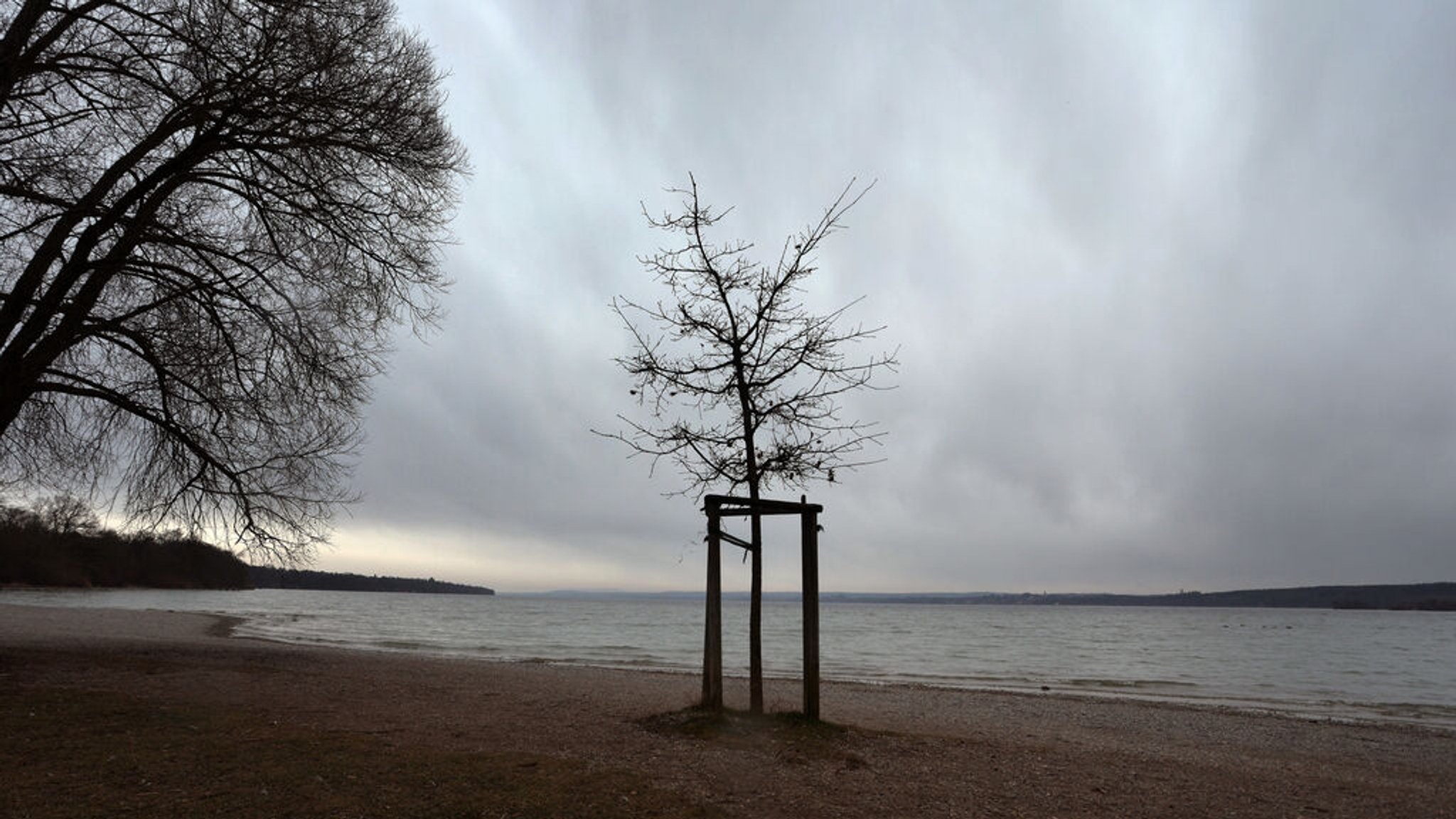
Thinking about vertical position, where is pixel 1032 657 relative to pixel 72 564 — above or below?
below

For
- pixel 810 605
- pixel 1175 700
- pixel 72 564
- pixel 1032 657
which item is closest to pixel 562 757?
pixel 810 605

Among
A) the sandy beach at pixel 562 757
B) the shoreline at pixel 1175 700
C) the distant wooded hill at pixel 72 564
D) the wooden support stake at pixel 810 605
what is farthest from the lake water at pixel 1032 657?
the distant wooded hill at pixel 72 564

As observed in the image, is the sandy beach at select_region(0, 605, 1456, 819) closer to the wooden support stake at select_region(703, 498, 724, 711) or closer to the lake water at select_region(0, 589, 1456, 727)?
the wooden support stake at select_region(703, 498, 724, 711)

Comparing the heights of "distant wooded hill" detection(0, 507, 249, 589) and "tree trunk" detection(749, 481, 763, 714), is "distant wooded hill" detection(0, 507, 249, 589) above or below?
above

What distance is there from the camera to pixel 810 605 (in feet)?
30.8

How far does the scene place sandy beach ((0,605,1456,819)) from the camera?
5.98 metres

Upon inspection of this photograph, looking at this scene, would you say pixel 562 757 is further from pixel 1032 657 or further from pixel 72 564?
pixel 72 564

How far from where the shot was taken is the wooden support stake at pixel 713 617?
906 cm

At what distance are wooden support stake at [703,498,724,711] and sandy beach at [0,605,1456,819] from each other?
41 centimetres

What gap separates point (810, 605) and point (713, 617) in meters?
1.08

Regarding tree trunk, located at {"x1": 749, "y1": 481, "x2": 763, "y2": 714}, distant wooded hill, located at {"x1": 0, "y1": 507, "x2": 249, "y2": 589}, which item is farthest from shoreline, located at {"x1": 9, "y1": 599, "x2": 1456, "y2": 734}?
distant wooded hill, located at {"x1": 0, "y1": 507, "x2": 249, "y2": 589}

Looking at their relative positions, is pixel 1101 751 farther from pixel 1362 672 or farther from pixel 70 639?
pixel 1362 672

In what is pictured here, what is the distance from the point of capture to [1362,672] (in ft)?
114

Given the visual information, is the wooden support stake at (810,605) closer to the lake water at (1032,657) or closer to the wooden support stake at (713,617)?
the wooden support stake at (713,617)
